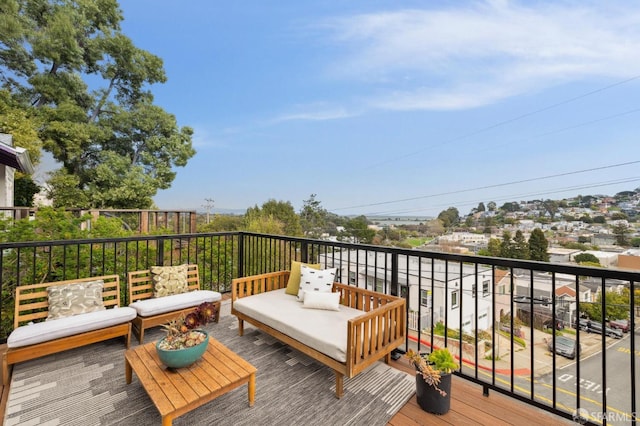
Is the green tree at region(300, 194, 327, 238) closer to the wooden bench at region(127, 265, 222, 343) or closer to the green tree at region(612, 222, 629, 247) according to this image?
the green tree at region(612, 222, 629, 247)

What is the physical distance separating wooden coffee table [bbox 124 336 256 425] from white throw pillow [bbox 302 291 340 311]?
0.99m

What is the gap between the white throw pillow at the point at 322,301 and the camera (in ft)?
9.79

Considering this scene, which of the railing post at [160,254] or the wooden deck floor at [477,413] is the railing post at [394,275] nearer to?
the wooden deck floor at [477,413]

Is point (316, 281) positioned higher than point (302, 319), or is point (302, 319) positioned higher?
point (316, 281)

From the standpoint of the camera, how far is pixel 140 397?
2.14 meters

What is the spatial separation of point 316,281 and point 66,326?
7.60 ft

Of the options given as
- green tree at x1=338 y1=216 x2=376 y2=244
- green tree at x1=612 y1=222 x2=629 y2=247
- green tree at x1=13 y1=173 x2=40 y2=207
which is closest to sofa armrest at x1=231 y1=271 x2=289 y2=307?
green tree at x1=13 y1=173 x2=40 y2=207

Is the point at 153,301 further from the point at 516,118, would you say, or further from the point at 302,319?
the point at 516,118

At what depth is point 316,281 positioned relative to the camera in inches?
127

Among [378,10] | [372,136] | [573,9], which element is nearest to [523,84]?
[573,9]

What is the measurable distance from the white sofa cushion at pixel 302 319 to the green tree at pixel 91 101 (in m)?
12.1

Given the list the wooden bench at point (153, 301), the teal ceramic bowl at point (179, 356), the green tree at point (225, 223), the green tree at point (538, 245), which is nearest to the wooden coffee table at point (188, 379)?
the teal ceramic bowl at point (179, 356)

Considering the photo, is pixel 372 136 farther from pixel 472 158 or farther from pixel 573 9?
pixel 573 9

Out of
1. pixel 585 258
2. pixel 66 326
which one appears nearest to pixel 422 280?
pixel 66 326
